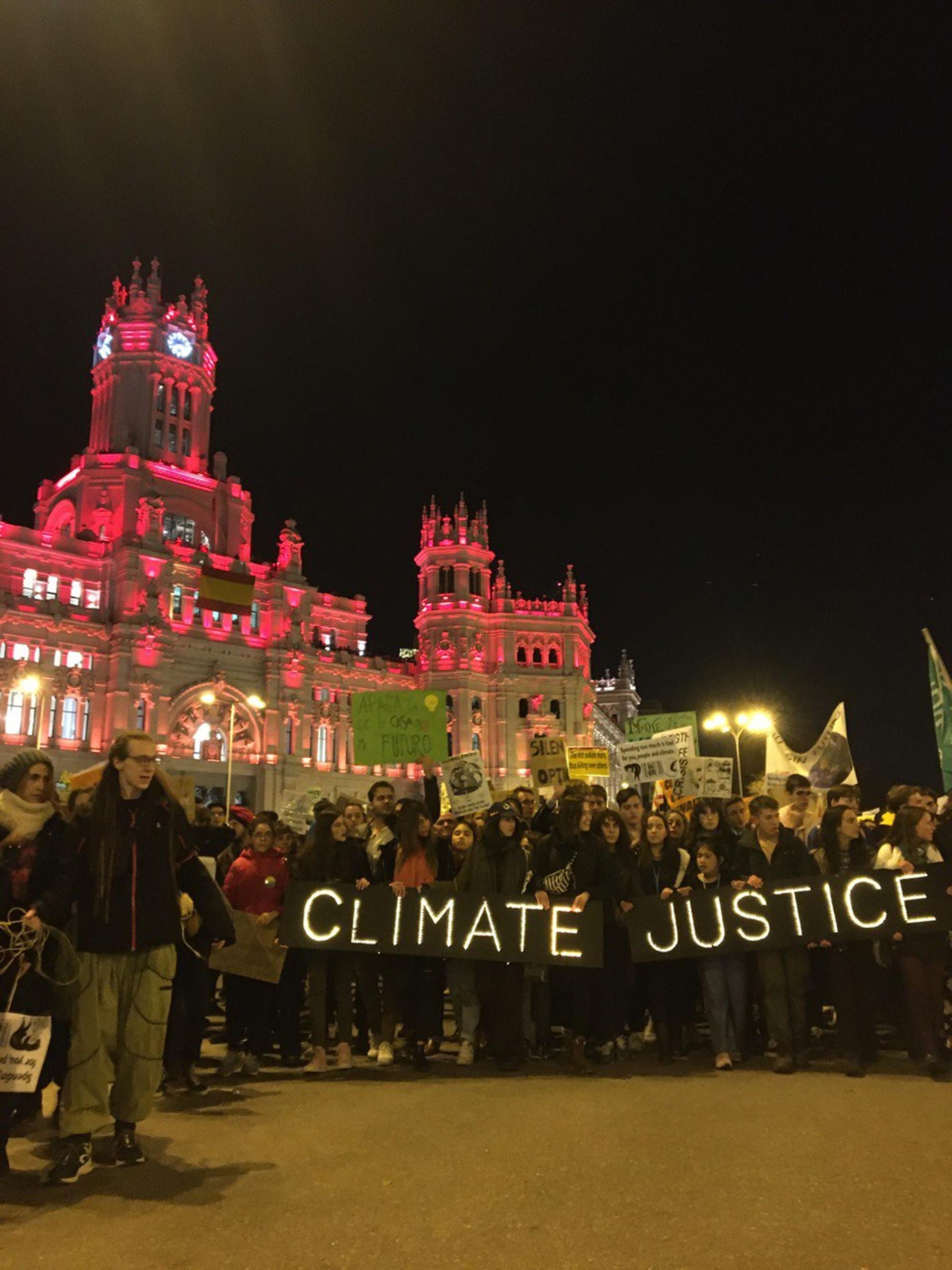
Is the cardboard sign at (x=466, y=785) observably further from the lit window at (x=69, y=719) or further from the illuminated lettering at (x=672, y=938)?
the lit window at (x=69, y=719)

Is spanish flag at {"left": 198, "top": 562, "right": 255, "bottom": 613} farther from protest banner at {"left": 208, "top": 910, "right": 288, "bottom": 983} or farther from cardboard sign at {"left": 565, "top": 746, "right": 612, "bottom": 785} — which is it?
protest banner at {"left": 208, "top": 910, "right": 288, "bottom": 983}

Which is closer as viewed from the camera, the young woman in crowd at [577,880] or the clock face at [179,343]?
the young woman in crowd at [577,880]

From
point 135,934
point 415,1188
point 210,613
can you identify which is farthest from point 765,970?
point 210,613

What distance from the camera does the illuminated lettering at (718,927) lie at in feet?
29.9

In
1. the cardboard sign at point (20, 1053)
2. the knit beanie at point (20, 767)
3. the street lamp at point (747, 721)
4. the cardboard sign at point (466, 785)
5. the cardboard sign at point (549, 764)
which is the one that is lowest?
the cardboard sign at point (20, 1053)

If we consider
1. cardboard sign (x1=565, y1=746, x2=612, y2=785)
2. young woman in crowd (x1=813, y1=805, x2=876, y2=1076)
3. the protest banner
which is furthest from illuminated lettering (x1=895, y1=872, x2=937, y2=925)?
cardboard sign (x1=565, y1=746, x2=612, y2=785)

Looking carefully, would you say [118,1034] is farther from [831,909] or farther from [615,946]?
[831,909]

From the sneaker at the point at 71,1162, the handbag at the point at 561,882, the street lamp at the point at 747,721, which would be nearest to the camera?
the sneaker at the point at 71,1162

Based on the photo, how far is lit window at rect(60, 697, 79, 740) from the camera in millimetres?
51594

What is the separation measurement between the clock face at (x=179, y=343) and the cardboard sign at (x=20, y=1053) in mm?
65642

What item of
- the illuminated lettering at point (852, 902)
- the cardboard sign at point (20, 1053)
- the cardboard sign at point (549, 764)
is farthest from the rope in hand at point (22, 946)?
the cardboard sign at point (549, 764)

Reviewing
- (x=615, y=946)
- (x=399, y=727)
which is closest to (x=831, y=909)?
(x=615, y=946)

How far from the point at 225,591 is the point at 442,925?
48825 millimetres

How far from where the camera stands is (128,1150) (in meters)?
5.88
